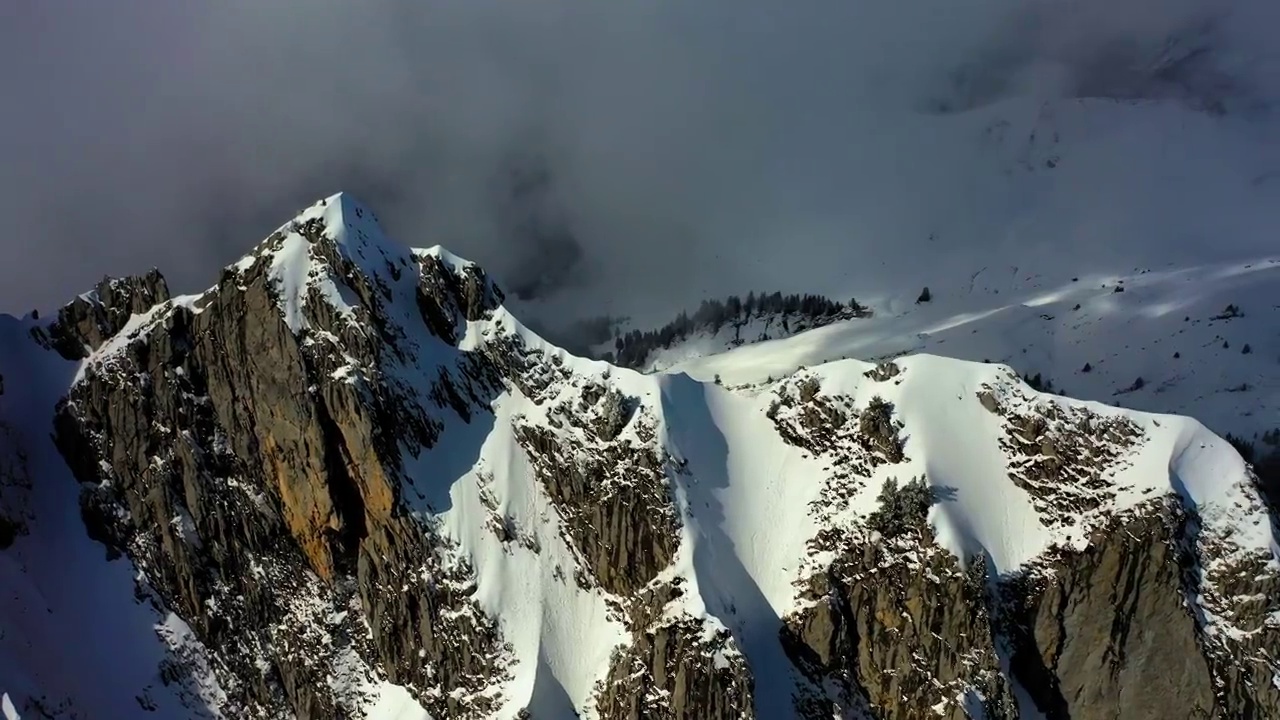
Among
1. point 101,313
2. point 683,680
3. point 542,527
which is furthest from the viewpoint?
point 101,313

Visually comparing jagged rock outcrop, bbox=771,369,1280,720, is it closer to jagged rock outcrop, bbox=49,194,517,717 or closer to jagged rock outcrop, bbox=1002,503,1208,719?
jagged rock outcrop, bbox=1002,503,1208,719

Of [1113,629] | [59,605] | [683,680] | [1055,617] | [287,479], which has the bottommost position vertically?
[683,680]

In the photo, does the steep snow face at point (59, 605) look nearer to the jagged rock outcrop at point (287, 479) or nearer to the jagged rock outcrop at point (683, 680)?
the jagged rock outcrop at point (287, 479)

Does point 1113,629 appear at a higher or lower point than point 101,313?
lower

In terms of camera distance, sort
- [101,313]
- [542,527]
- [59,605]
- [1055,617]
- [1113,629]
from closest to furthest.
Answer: [1113,629]
[1055,617]
[59,605]
[542,527]
[101,313]

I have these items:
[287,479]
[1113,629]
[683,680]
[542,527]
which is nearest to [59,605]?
[287,479]

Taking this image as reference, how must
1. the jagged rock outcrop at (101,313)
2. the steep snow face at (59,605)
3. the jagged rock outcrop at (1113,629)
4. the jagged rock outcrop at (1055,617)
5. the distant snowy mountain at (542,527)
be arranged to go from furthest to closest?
the jagged rock outcrop at (101,313), the steep snow face at (59,605), the distant snowy mountain at (542,527), the jagged rock outcrop at (1113,629), the jagged rock outcrop at (1055,617)

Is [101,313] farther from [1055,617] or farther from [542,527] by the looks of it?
[1055,617]

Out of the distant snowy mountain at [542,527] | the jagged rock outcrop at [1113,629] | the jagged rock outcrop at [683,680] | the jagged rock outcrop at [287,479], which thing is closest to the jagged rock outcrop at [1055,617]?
the jagged rock outcrop at [1113,629]

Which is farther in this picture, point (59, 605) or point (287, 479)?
point (287, 479)
